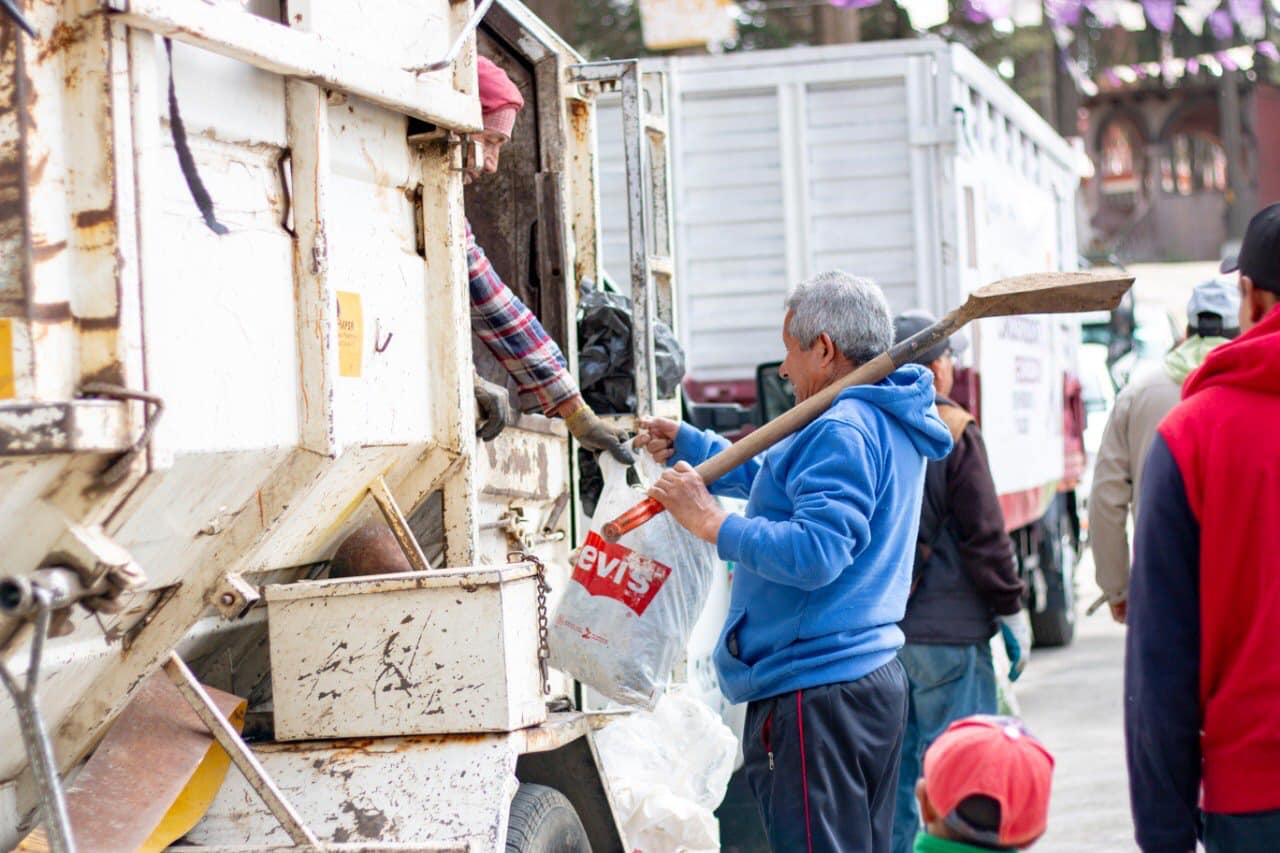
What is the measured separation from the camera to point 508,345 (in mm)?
3994

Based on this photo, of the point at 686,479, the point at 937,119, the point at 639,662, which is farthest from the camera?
the point at 937,119

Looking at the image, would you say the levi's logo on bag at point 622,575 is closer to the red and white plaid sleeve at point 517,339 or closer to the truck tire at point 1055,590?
the red and white plaid sleeve at point 517,339

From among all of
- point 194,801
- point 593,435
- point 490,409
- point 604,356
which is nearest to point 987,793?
point 194,801

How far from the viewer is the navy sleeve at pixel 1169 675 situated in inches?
97.5

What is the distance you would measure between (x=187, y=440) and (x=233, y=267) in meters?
0.32

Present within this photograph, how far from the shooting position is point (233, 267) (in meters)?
2.63

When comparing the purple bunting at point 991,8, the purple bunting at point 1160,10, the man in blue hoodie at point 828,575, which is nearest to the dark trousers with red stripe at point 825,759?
the man in blue hoodie at point 828,575

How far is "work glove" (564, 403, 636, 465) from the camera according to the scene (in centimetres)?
420

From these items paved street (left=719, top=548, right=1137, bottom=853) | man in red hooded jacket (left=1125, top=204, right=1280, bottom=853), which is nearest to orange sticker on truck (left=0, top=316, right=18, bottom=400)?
man in red hooded jacket (left=1125, top=204, right=1280, bottom=853)

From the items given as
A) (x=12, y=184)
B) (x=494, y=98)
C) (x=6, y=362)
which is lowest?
(x=6, y=362)

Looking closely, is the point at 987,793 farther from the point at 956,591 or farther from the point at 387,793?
the point at 956,591

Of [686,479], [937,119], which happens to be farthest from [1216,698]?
[937,119]

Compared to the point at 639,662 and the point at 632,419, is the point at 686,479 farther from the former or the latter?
the point at 632,419

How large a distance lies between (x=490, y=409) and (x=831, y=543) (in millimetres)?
916
